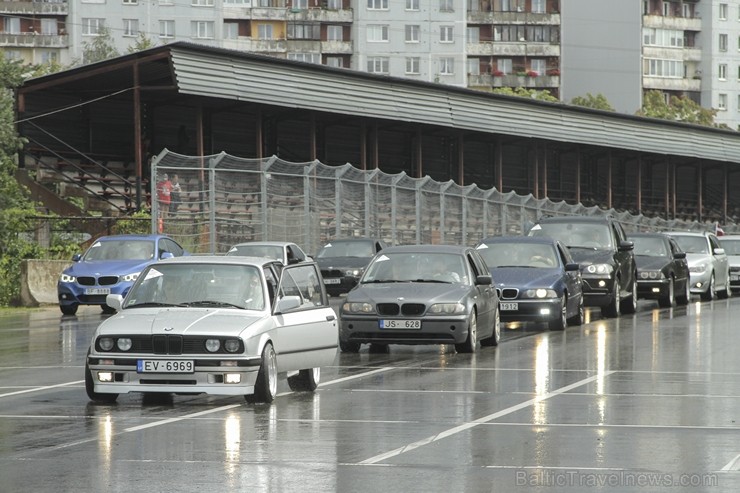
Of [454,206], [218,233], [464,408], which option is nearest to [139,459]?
[464,408]

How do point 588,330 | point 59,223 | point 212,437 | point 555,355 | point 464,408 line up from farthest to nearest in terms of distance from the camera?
point 59,223, point 588,330, point 555,355, point 464,408, point 212,437

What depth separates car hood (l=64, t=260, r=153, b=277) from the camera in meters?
32.7

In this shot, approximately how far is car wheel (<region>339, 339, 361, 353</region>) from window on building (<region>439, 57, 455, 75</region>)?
106786 millimetres

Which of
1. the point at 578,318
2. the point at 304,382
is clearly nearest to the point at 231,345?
the point at 304,382

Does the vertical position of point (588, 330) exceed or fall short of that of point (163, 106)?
it falls short

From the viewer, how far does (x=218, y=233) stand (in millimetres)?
39188

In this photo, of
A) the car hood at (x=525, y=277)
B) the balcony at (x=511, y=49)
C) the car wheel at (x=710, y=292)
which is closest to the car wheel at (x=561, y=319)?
the car hood at (x=525, y=277)

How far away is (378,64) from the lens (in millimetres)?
→ 125625

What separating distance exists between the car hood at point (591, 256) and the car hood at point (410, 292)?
367 inches

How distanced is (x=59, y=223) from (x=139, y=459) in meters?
33.5

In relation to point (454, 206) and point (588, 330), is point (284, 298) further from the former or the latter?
point (454, 206)

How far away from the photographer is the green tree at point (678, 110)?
4769 inches

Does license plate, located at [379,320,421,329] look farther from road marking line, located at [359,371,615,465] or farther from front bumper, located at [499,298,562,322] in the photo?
front bumper, located at [499,298,562,322]

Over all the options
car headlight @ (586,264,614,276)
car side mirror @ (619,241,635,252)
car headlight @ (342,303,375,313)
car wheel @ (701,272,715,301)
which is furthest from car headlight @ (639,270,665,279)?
car headlight @ (342,303,375,313)
